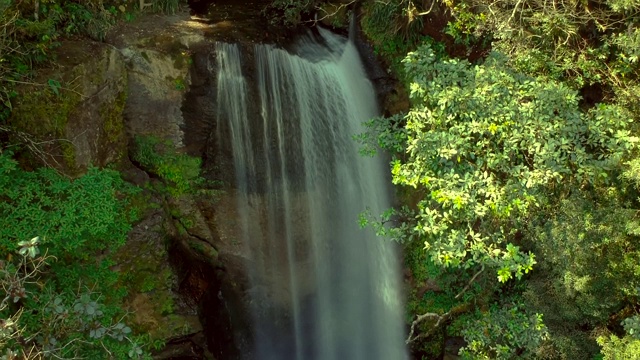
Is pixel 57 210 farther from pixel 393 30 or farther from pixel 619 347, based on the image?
pixel 619 347

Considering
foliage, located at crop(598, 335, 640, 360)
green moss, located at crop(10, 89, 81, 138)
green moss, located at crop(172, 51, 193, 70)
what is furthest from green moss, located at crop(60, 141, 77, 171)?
foliage, located at crop(598, 335, 640, 360)

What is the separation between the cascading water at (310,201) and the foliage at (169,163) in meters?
0.69

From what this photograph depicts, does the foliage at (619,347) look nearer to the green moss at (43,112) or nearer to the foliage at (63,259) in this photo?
the foliage at (63,259)

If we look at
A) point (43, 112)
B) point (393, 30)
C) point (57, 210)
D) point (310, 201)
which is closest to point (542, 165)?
point (310, 201)

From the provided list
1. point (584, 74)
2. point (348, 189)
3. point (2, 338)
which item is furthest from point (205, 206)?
point (584, 74)

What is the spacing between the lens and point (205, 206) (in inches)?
325

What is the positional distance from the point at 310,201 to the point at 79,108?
4081 millimetres

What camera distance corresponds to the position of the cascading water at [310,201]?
8.11 metres

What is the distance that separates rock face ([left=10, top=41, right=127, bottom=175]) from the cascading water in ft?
5.20

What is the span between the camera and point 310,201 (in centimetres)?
884

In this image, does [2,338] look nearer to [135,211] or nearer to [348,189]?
[135,211]

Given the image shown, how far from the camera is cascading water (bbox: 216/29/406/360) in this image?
8109 millimetres

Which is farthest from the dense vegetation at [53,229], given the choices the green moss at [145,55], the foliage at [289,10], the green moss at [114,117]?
the foliage at [289,10]

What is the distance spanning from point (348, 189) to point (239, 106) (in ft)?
8.42
